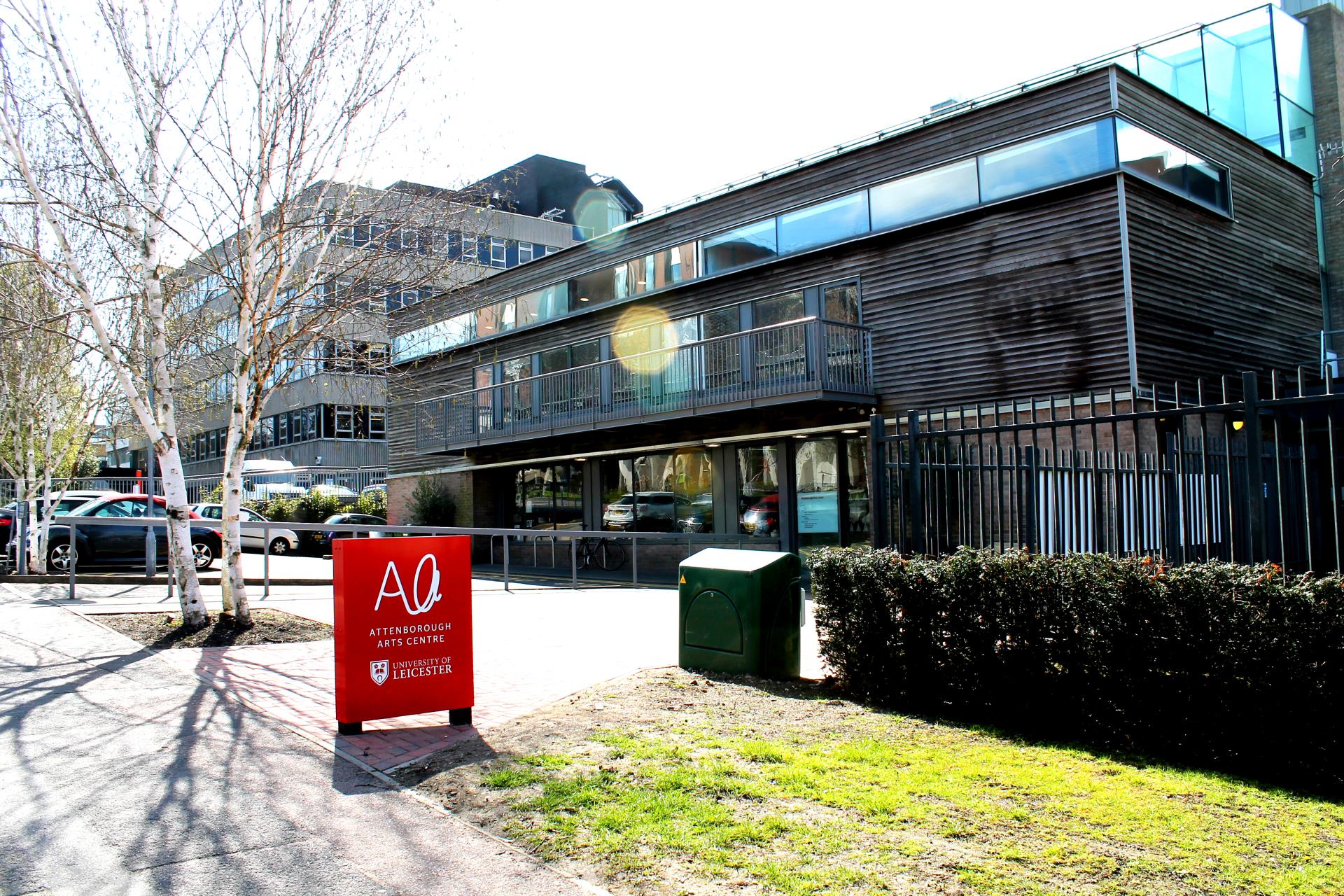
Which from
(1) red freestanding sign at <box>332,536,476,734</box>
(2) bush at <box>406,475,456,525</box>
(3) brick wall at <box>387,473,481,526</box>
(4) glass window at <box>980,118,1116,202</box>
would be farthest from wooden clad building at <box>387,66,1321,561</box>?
(1) red freestanding sign at <box>332,536,476,734</box>

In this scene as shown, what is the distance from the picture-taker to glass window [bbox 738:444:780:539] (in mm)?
19234

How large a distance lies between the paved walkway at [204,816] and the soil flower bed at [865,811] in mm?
303

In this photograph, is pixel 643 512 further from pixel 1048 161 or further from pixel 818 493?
pixel 1048 161

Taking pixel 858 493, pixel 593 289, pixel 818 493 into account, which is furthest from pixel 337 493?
pixel 858 493

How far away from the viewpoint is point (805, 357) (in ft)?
55.2

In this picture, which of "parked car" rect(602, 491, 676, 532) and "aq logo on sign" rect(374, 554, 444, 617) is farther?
"parked car" rect(602, 491, 676, 532)

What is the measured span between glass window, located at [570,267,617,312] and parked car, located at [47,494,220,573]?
10.1 m

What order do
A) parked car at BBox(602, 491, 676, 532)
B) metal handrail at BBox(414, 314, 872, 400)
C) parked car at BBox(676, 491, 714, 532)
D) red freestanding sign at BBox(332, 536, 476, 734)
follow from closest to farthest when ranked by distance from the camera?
red freestanding sign at BBox(332, 536, 476, 734) < metal handrail at BBox(414, 314, 872, 400) < parked car at BBox(676, 491, 714, 532) < parked car at BBox(602, 491, 676, 532)

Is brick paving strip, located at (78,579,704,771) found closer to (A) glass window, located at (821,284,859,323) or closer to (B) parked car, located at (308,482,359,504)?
(A) glass window, located at (821,284,859,323)

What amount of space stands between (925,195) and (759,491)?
6.60m

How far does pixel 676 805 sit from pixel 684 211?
17.6 metres

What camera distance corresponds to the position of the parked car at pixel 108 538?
17547mm

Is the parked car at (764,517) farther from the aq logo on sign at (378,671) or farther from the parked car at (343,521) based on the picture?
the aq logo on sign at (378,671)

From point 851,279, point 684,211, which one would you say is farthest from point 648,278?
point 851,279
